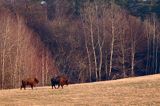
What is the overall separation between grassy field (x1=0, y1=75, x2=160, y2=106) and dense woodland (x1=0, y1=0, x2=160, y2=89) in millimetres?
33648

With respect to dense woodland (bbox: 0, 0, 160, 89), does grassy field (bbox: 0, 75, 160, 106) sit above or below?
below

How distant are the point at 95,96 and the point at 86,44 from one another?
167 ft

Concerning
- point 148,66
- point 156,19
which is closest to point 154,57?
point 148,66

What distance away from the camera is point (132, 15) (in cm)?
9600

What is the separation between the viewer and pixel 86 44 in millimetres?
85000

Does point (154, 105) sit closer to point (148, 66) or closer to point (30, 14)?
point (148, 66)

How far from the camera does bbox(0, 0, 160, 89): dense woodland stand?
248 ft

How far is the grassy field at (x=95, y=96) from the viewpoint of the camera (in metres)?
30.8

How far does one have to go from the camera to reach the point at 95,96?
1346 inches

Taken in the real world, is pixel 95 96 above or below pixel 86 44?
below

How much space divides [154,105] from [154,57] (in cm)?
5659

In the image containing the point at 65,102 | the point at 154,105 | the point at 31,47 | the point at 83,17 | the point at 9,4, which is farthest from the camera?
the point at 9,4

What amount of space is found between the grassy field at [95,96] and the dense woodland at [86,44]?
3365 centimetres

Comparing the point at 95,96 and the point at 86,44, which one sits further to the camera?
the point at 86,44
